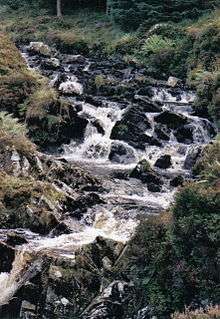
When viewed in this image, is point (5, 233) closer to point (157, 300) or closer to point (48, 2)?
point (157, 300)

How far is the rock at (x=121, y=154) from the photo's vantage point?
24172 mm

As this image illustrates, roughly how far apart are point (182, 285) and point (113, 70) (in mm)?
24065

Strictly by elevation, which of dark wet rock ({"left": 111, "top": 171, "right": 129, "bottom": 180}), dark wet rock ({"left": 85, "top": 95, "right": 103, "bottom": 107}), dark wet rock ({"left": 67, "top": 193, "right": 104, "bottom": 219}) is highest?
dark wet rock ({"left": 67, "top": 193, "right": 104, "bottom": 219})

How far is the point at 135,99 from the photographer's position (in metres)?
28.5

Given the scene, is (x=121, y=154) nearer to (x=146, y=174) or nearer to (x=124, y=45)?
(x=146, y=174)

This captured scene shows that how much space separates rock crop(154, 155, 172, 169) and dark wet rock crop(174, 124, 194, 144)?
2579 mm

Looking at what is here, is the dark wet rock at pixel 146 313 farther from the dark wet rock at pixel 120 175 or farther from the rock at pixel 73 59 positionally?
the rock at pixel 73 59

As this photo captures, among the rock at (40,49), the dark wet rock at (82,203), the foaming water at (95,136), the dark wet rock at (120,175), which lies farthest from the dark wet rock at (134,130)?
the rock at (40,49)

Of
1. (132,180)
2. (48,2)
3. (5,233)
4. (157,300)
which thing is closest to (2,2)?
(48,2)

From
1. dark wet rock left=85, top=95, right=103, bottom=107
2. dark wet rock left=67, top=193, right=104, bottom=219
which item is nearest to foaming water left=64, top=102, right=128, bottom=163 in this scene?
dark wet rock left=85, top=95, right=103, bottom=107

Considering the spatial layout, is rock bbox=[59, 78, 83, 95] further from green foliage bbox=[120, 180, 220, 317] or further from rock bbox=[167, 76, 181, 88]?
green foliage bbox=[120, 180, 220, 317]

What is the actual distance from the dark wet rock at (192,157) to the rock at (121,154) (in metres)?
2.24

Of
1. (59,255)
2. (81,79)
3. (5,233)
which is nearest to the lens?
(59,255)

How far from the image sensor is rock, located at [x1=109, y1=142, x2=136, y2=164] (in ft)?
79.3
